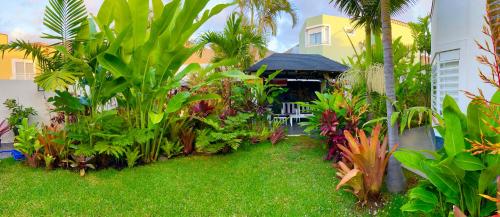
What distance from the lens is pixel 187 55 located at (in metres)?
6.54

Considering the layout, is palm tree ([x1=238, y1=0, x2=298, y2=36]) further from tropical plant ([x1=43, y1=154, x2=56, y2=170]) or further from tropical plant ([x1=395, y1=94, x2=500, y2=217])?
tropical plant ([x1=395, y1=94, x2=500, y2=217])

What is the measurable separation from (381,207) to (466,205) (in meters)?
1.26

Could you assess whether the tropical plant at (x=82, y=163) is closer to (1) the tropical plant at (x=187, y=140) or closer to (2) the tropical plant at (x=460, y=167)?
(1) the tropical plant at (x=187, y=140)

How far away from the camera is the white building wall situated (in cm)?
563

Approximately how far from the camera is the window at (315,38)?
24719 mm

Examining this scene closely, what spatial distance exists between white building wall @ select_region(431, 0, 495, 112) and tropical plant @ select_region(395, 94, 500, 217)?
113 inches

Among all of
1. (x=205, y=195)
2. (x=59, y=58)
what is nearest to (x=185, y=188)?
(x=205, y=195)

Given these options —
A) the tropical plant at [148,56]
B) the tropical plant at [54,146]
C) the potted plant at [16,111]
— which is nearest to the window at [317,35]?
the potted plant at [16,111]

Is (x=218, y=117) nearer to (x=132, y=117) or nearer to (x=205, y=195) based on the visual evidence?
(x=132, y=117)

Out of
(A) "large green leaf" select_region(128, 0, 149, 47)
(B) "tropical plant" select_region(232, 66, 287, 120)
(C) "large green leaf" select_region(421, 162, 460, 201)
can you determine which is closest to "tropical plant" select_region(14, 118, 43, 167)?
(A) "large green leaf" select_region(128, 0, 149, 47)

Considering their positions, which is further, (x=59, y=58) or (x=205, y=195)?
(x=59, y=58)

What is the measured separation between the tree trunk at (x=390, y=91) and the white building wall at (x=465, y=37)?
1775mm

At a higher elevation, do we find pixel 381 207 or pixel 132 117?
pixel 132 117

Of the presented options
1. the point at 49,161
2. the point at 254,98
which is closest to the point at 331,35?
the point at 254,98
